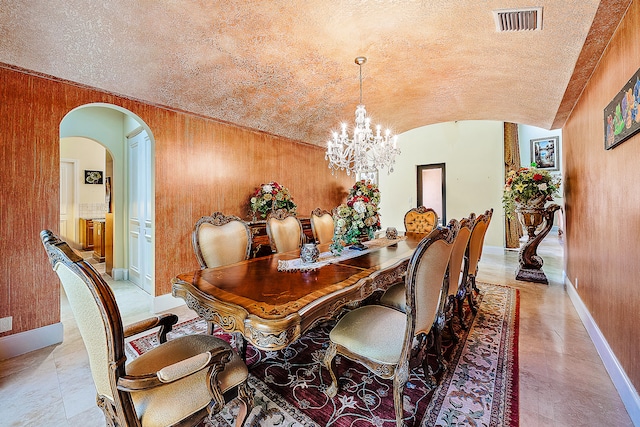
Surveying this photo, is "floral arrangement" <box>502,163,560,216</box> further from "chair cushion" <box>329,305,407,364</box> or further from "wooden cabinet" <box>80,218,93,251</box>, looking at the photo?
"wooden cabinet" <box>80,218,93,251</box>

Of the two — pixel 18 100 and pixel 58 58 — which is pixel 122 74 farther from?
pixel 18 100

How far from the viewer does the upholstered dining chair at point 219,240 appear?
2.26 meters

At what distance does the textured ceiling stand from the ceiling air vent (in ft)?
0.17

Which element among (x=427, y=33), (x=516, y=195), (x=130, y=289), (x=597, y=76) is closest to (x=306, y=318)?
(x=427, y=33)

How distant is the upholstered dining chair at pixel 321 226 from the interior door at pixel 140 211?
213 centimetres

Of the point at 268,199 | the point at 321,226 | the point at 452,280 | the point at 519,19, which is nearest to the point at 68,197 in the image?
the point at 268,199

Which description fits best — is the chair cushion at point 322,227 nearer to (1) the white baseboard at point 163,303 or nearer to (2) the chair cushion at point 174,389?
(1) the white baseboard at point 163,303

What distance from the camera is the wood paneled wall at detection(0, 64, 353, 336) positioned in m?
2.29

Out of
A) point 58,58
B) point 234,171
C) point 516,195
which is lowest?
point 516,195

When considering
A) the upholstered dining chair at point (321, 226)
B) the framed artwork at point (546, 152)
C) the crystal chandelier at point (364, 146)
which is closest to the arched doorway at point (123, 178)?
the upholstered dining chair at point (321, 226)

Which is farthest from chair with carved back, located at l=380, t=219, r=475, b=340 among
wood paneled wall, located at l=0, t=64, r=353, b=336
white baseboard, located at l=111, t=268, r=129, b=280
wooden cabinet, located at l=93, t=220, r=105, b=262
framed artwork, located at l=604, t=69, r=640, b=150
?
wooden cabinet, located at l=93, t=220, r=105, b=262

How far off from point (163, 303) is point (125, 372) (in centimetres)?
261

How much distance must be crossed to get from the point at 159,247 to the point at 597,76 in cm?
464

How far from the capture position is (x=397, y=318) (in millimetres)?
1724
